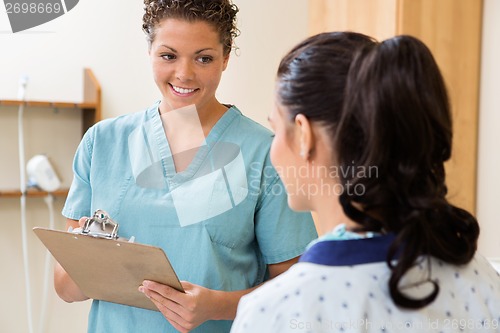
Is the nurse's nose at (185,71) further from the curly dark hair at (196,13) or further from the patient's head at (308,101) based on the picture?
the patient's head at (308,101)

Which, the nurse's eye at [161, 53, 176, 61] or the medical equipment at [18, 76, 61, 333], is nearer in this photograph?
the nurse's eye at [161, 53, 176, 61]

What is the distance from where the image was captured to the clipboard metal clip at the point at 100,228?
44.1 inches

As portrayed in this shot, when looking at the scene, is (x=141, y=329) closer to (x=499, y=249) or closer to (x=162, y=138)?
(x=162, y=138)

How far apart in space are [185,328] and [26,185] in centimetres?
137

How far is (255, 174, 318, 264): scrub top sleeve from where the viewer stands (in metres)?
1.28

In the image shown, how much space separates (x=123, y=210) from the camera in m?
1.31

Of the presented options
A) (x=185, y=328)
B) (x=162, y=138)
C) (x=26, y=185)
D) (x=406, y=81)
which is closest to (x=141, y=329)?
(x=185, y=328)

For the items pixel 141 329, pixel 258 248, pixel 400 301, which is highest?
pixel 400 301

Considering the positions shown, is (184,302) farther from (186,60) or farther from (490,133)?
(490,133)

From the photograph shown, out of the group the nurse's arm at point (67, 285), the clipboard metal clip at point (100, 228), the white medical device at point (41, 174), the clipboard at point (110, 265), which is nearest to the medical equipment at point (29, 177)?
the white medical device at point (41, 174)

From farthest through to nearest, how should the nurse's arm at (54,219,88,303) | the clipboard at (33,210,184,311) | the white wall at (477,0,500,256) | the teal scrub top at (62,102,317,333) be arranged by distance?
the white wall at (477,0,500,256)
the nurse's arm at (54,219,88,303)
the teal scrub top at (62,102,317,333)
the clipboard at (33,210,184,311)

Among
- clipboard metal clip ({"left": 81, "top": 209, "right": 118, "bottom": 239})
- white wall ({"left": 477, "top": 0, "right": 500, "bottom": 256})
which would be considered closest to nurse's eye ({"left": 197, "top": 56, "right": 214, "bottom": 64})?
clipboard metal clip ({"left": 81, "top": 209, "right": 118, "bottom": 239})

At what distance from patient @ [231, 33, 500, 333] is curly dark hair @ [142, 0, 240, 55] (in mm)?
560

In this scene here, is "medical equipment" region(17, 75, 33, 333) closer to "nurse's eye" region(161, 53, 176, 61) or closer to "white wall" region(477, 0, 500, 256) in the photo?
"nurse's eye" region(161, 53, 176, 61)
